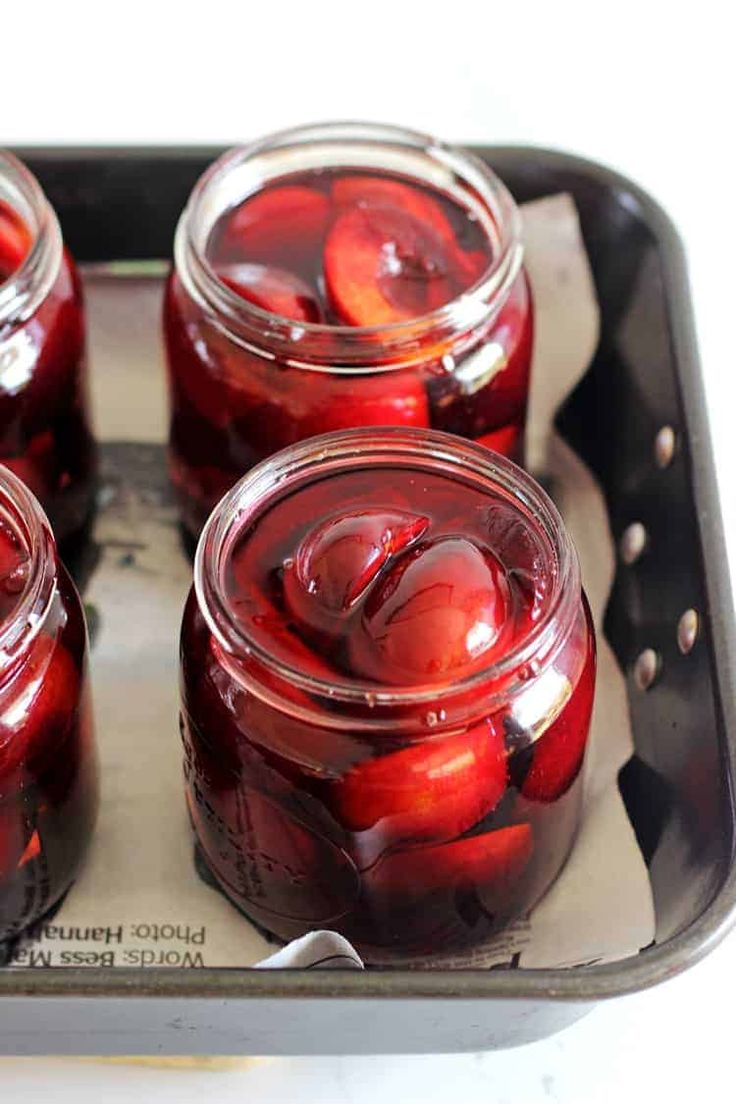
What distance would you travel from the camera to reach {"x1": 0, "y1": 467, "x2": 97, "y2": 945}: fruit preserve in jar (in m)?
0.68

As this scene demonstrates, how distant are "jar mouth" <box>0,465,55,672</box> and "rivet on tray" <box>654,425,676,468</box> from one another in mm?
310

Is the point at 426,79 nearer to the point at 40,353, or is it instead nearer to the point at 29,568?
the point at 40,353

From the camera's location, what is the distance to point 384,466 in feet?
2.44

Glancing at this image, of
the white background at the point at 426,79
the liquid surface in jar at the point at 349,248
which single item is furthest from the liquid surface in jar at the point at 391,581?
the white background at the point at 426,79

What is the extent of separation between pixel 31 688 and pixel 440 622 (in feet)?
0.55

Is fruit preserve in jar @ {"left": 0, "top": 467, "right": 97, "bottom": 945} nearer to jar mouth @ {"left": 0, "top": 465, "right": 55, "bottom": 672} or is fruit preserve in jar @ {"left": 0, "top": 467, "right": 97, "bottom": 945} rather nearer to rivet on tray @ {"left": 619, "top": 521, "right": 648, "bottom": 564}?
jar mouth @ {"left": 0, "top": 465, "right": 55, "bottom": 672}

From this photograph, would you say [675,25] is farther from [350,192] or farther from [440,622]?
[440,622]

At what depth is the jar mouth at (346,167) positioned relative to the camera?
77cm

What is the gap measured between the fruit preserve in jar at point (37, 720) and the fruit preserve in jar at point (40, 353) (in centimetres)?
9

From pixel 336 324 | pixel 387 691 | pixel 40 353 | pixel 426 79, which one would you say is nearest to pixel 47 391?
pixel 40 353

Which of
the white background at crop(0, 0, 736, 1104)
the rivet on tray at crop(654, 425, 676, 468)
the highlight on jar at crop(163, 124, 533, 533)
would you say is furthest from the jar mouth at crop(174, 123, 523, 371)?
the white background at crop(0, 0, 736, 1104)

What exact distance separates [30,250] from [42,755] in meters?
0.24

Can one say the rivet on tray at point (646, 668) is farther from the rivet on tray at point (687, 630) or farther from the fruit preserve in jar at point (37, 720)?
the fruit preserve in jar at point (37, 720)

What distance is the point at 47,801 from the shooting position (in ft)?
2.35
